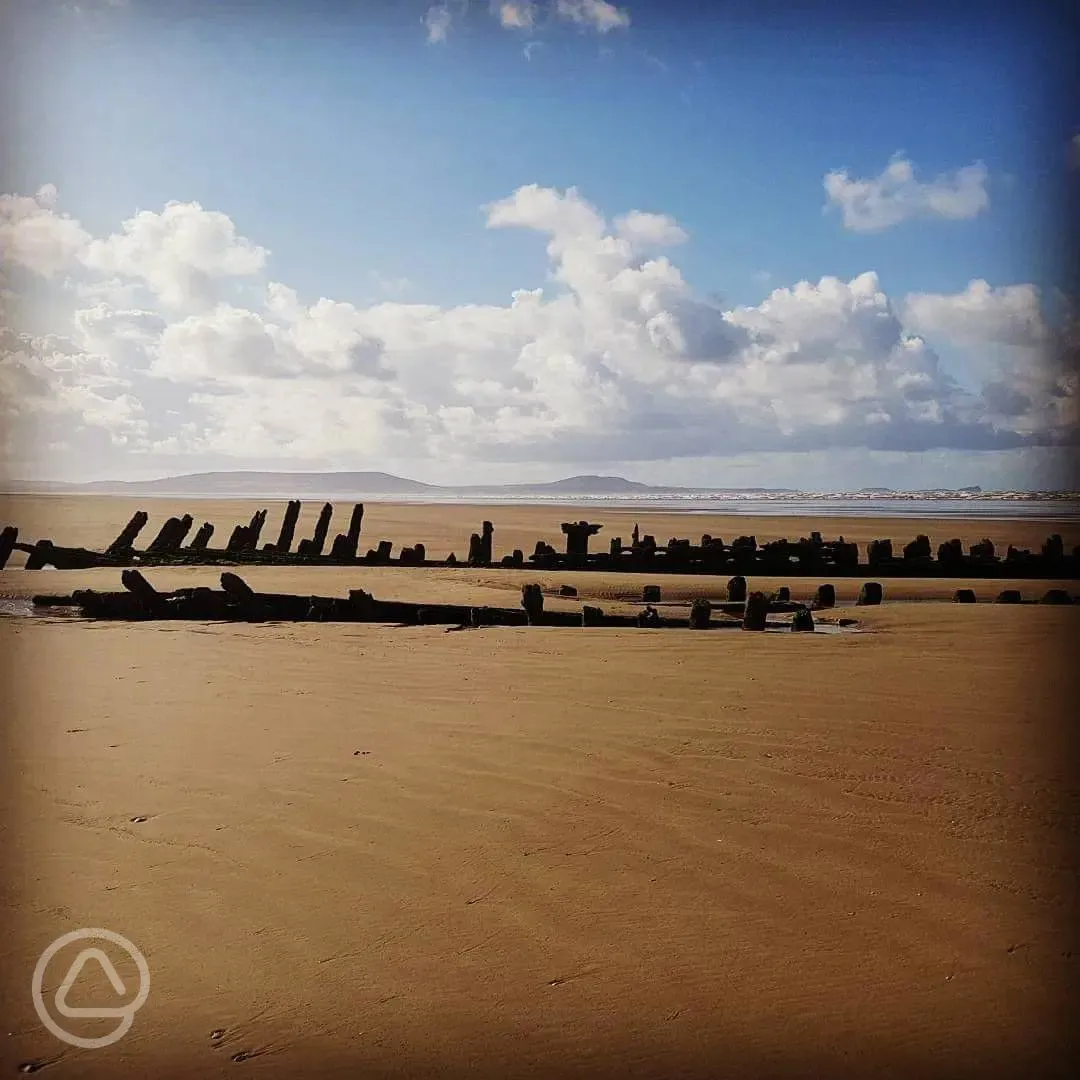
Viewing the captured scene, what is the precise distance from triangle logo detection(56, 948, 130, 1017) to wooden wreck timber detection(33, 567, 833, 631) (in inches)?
314

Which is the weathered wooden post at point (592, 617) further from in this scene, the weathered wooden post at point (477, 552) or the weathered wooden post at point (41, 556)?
the weathered wooden post at point (41, 556)

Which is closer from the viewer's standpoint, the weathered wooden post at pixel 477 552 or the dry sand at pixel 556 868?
the dry sand at pixel 556 868

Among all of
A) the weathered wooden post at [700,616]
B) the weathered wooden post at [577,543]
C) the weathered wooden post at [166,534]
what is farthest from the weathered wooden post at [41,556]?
the weathered wooden post at [700,616]

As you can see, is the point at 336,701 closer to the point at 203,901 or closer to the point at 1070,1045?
the point at 203,901

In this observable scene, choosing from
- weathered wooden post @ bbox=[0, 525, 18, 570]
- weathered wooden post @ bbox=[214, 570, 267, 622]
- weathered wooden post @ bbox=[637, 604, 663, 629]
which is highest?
weathered wooden post @ bbox=[0, 525, 18, 570]

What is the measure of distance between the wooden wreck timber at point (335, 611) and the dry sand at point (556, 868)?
3.43m

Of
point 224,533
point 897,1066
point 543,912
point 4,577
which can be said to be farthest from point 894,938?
point 224,533

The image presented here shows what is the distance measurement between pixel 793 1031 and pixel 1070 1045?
814 mm

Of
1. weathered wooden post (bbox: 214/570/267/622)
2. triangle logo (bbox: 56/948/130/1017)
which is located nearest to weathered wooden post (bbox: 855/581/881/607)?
weathered wooden post (bbox: 214/570/267/622)

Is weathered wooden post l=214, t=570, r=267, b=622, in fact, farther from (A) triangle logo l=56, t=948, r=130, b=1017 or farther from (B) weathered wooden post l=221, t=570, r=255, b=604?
(A) triangle logo l=56, t=948, r=130, b=1017

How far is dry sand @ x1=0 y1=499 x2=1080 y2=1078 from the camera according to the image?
2830 millimetres

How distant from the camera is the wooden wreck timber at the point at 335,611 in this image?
11250 millimetres

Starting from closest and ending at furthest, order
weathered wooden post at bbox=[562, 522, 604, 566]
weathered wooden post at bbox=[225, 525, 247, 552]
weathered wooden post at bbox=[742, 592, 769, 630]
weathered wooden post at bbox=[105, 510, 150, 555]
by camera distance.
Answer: weathered wooden post at bbox=[742, 592, 769, 630] → weathered wooden post at bbox=[105, 510, 150, 555] → weathered wooden post at bbox=[562, 522, 604, 566] → weathered wooden post at bbox=[225, 525, 247, 552]

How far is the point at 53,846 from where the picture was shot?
12.7 feet
